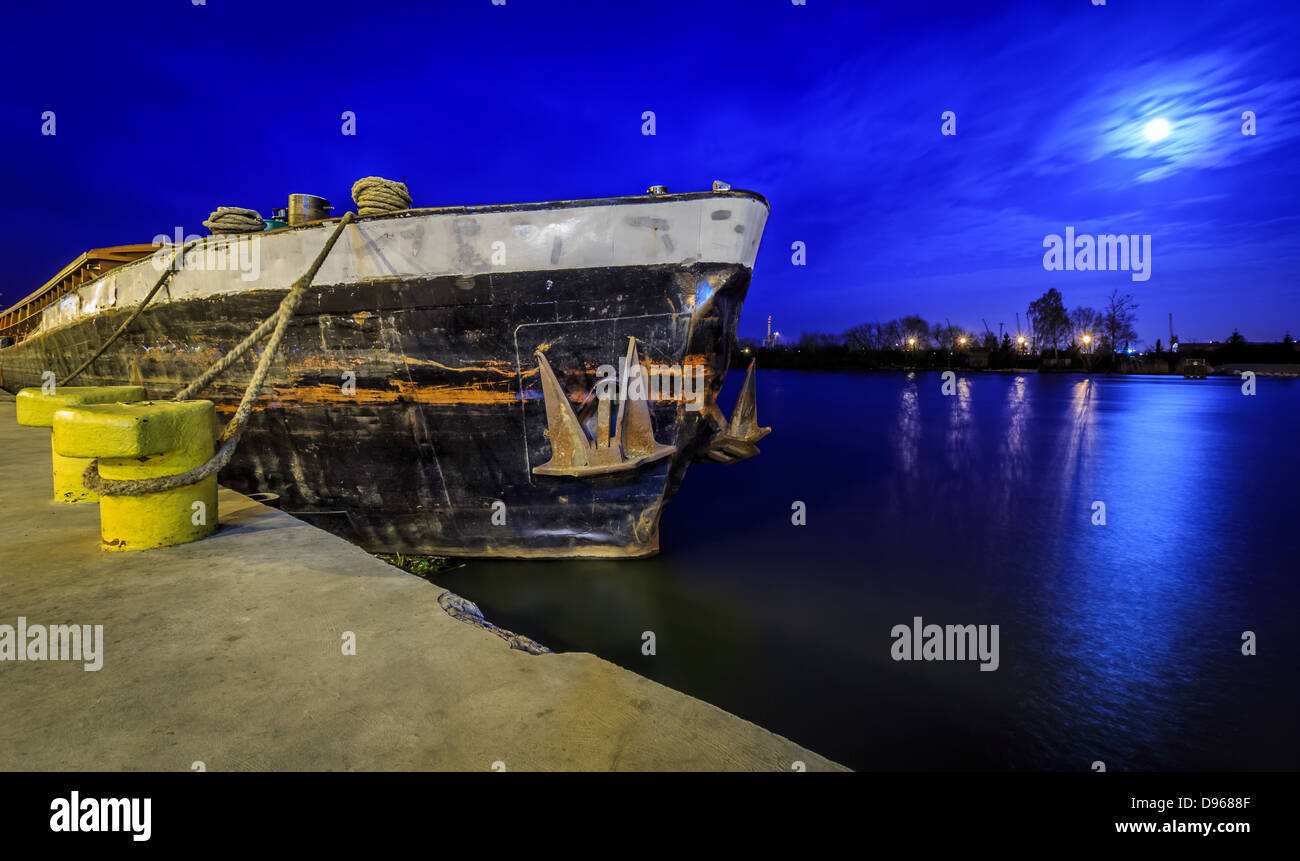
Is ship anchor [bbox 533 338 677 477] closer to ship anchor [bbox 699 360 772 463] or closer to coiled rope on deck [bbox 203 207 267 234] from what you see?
ship anchor [bbox 699 360 772 463]

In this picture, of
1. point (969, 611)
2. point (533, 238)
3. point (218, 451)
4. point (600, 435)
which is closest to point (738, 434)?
point (600, 435)

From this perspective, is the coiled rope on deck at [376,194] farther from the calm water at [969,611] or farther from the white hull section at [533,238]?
the calm water at [969,611]

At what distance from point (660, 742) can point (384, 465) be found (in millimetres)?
4902

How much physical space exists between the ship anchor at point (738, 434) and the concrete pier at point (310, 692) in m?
4.25

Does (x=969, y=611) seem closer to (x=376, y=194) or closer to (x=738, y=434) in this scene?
(x=738, y=434)

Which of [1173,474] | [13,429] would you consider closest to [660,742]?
[13,429]

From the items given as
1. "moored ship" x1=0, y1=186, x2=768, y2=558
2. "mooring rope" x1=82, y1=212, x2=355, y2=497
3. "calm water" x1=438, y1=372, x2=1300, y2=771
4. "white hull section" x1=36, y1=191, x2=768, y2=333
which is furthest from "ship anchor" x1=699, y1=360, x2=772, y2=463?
"mooring rope" x1=82, y1=212, x2=355, y2=497

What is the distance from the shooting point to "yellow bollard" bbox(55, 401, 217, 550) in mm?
3074

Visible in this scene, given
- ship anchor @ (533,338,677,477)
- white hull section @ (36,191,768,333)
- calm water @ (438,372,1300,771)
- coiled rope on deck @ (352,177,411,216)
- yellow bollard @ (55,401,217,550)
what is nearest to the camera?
yellow bollard @ (55,401,217,550)

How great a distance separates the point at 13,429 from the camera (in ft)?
30.3

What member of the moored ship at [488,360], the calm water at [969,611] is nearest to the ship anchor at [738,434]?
the moored ship at [488,360]

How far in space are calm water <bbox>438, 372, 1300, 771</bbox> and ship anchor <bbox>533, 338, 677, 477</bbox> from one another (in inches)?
56.5

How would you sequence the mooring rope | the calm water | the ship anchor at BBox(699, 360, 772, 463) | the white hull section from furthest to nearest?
the ship anchor at BBox(699, 360, 772, 463)
the white hull section
the calm water
the mooring rope
